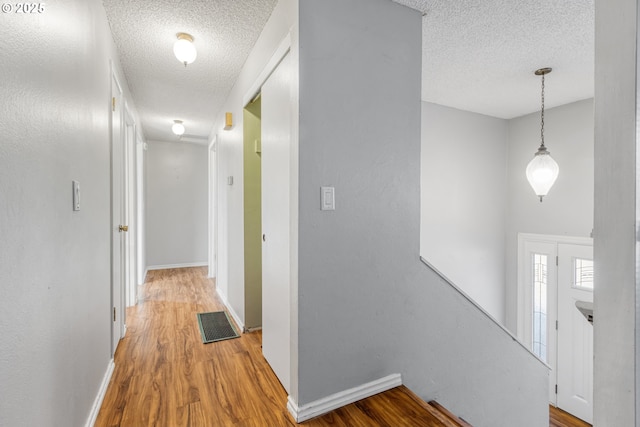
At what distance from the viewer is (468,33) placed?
223 centimetres

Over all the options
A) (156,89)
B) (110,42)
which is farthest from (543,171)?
(156,89)

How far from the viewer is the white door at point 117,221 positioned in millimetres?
2139

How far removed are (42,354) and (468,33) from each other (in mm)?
2921

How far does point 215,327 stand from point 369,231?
6.26 ft

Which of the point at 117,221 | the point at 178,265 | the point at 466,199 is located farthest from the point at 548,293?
the point at 178,265

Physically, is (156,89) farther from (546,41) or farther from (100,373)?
(546,41)

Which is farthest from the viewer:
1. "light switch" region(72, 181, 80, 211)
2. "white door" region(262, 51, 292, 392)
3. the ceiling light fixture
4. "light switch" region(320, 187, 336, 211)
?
the ceiling light fixture

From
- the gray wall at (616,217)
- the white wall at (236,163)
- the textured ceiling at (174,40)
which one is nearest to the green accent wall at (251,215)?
the white wall at (236,163)

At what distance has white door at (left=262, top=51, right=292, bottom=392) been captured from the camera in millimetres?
1762

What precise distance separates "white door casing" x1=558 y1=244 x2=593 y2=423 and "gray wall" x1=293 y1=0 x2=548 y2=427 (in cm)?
226

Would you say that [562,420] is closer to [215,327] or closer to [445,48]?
[215,327]

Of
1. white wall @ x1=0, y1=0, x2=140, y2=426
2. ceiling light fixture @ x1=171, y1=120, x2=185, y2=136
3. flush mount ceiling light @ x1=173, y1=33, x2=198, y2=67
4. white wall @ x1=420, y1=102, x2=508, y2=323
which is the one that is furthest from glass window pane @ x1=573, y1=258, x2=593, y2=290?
ceiling light fixture @ x1=171, y1=120, x2=185, y2=136

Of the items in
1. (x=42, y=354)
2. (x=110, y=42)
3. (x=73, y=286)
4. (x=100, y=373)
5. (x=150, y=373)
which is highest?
(x=110, y=42)

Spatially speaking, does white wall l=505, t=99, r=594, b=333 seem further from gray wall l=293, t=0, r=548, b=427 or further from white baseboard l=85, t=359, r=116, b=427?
white baseboard l=85, t=359, r=116, b=427
